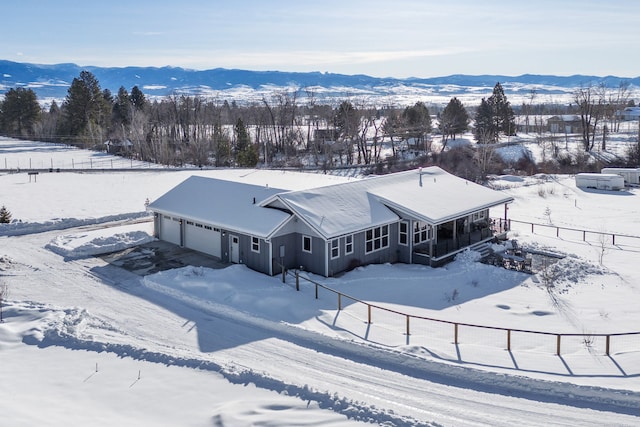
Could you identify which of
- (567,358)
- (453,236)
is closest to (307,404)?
(567,358)

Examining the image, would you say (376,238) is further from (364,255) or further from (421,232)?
(421,232)

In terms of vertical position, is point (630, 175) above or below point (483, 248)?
above

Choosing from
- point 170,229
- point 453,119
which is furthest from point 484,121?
point 170,229

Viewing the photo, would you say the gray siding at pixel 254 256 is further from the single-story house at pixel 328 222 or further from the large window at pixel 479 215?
the large window at pixel 479 215

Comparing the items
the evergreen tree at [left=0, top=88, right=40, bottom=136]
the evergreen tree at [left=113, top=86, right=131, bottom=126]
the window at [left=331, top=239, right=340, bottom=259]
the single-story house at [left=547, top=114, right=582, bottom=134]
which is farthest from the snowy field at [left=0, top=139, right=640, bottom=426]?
the single-story house at [left=547, top=114, right=582, bottom=134]

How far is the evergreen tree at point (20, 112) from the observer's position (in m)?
96.6

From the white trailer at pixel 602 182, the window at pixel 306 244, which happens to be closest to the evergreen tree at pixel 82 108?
the white trailer at pixel 602 182

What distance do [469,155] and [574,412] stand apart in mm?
59557

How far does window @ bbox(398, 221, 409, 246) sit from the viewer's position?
27672 mm

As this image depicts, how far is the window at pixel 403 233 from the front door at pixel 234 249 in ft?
24.9

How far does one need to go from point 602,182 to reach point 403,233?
101 ft

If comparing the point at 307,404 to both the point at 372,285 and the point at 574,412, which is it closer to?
the point at 574,412

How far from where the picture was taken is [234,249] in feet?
86.6

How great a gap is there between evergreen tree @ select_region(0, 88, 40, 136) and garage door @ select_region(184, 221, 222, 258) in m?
80.8
